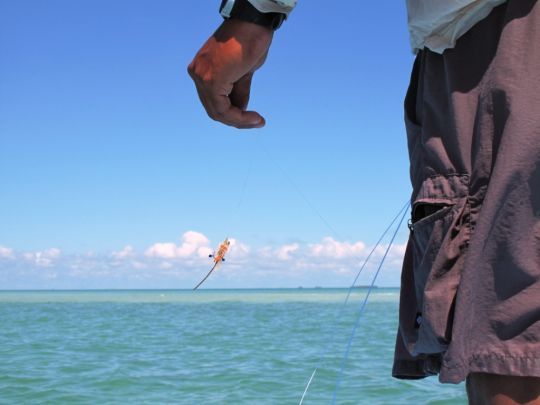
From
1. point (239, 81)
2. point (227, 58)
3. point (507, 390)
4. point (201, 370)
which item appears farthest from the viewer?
point (201, 370)

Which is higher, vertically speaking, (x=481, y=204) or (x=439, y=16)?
(x=439, y=16)

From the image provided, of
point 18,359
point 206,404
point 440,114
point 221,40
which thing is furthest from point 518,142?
point 18,359

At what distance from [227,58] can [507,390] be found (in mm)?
576

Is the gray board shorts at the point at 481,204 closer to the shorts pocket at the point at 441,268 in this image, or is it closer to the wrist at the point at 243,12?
the shorts pocket at the point at 441,268

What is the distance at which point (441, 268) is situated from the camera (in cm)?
92

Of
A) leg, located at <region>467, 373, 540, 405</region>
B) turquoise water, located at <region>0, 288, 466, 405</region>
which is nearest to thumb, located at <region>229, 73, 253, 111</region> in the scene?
leg, located at <region>467, 373, 540, 405</region>

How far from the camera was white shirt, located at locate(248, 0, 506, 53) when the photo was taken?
932 millimetres

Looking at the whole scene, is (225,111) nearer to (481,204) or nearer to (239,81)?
(239,81)

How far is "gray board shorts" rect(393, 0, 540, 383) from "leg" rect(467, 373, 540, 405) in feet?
0.07

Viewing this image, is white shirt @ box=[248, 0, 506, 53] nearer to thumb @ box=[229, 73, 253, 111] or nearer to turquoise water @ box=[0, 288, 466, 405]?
thumb @ box=[229, 73, 253, 111]

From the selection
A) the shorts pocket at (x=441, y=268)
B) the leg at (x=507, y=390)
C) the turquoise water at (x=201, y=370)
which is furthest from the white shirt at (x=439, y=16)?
the turquoise water at (x=201, y=370)

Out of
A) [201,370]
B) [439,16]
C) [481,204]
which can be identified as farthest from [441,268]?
[201,370]

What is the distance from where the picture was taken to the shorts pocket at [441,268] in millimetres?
903

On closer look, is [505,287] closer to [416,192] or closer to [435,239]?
[435,239]
